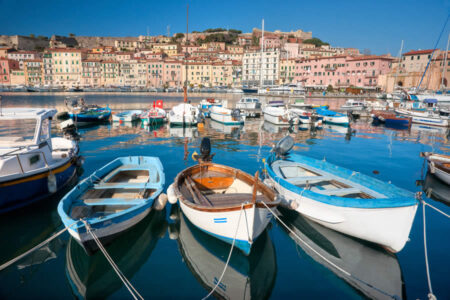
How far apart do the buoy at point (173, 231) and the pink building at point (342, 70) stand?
88.3 metres

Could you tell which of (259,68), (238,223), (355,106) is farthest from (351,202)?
(259,68)

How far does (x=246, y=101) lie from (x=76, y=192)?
33731 millimetres

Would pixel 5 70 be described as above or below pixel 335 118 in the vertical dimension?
above

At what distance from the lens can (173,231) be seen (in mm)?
8133

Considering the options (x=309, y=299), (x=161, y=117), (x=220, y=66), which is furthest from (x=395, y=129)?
(x=220, y=66)

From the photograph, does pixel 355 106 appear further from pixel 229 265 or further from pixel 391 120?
pixel 229 265

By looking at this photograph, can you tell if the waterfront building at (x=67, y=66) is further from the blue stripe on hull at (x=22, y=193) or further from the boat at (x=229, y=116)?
the blue stripe on hull at (x=22, y=193)

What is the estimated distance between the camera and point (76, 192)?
26.1 ft

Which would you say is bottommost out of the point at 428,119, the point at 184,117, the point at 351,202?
the point at 351,202

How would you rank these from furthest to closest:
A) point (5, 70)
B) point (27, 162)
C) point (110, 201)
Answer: point (5, 70) → point (27, 162) → point (110, 201)

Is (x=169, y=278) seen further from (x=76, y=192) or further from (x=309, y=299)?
(x=76, y=192)

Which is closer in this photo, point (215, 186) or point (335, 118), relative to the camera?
point (215, 186)

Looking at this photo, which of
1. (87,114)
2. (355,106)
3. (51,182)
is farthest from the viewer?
(355,106)

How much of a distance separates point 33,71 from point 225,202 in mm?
138271
